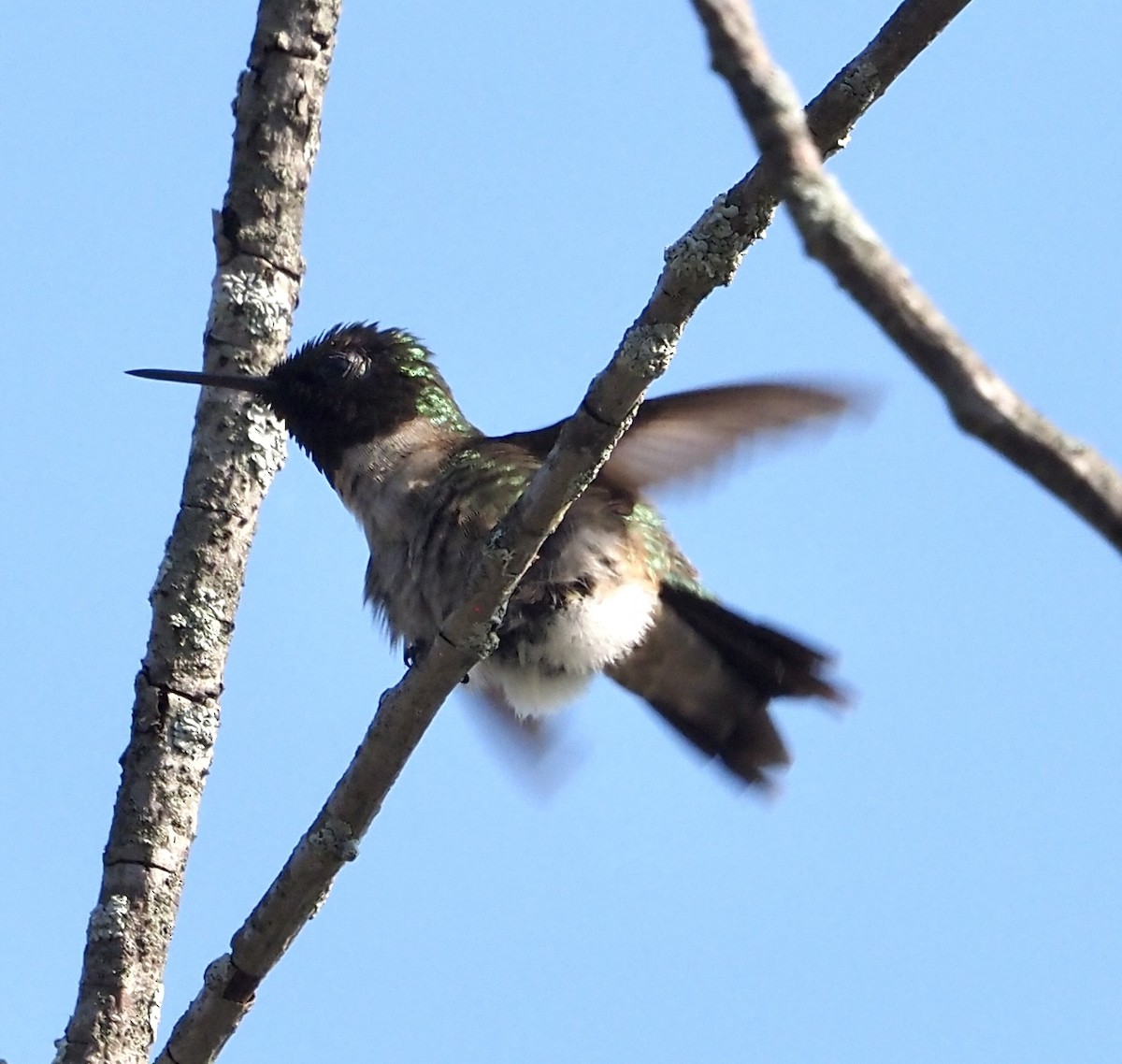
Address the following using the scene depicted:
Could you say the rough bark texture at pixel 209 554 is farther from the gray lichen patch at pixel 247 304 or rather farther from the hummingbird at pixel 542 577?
the hummingbird at pixel 542 577

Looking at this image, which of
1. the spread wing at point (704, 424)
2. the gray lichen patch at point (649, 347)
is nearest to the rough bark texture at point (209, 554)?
the spread wing at point (704, 424)

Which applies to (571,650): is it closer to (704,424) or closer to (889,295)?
(704,424)

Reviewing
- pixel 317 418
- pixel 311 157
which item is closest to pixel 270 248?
pixel 311 157

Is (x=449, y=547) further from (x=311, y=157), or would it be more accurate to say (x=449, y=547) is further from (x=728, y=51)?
(x=728, y=51)

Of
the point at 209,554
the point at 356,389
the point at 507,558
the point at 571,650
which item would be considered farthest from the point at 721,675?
the point at 507,558

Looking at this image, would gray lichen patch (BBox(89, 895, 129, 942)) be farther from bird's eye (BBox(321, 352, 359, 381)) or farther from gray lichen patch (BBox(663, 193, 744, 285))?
bird's eye (BBox(321, 352, 359, 381))
